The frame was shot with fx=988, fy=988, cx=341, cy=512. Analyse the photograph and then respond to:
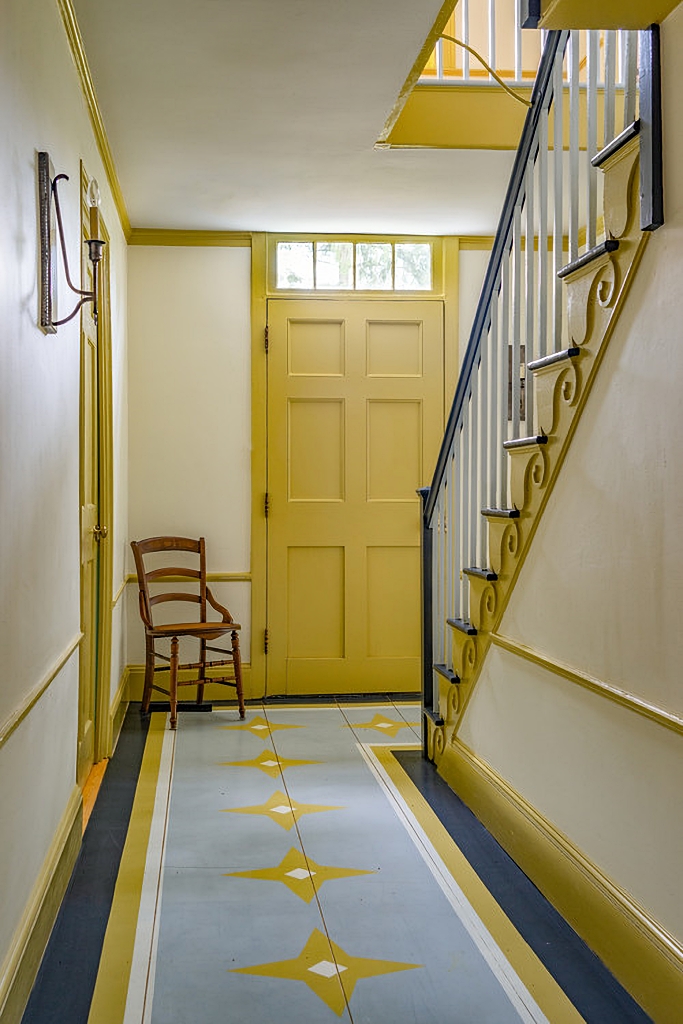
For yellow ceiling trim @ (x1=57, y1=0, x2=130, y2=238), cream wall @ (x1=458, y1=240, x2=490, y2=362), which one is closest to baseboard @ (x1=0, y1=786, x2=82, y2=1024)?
yellow ceiling trim @ (x1=57, y1=0, x2=130, y2=238)

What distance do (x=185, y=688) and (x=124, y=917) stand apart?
114 inches

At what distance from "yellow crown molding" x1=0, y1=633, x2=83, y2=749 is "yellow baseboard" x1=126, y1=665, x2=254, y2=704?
2.41 meters

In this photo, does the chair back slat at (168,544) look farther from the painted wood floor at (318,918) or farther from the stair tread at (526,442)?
the stair tread at (526,442)

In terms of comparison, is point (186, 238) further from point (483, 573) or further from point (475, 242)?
point (483, 573)

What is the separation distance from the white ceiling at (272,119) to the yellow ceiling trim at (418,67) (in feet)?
0.10

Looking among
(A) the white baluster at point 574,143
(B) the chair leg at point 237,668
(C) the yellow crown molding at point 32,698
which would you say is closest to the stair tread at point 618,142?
(A) the white baluster at point 574,143

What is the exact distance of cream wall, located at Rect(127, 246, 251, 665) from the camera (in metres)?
5.53

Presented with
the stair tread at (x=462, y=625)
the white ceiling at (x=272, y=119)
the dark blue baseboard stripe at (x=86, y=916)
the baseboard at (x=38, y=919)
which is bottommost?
the dark blue baseboard stripe at (x=86, y=916)

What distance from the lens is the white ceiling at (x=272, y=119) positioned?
10.3 feet

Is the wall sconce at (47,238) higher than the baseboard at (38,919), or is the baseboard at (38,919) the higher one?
the wall sconce at (47,238)

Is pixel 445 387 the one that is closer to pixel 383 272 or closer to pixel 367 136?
pixel 383 272

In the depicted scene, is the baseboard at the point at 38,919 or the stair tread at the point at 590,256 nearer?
the baseboard at the point at 38,919

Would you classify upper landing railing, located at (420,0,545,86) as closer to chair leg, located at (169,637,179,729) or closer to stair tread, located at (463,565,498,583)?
stair tread, located at (463,565,498,583)

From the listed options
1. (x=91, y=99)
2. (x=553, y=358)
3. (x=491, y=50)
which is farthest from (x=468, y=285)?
(x=553, y=358)
